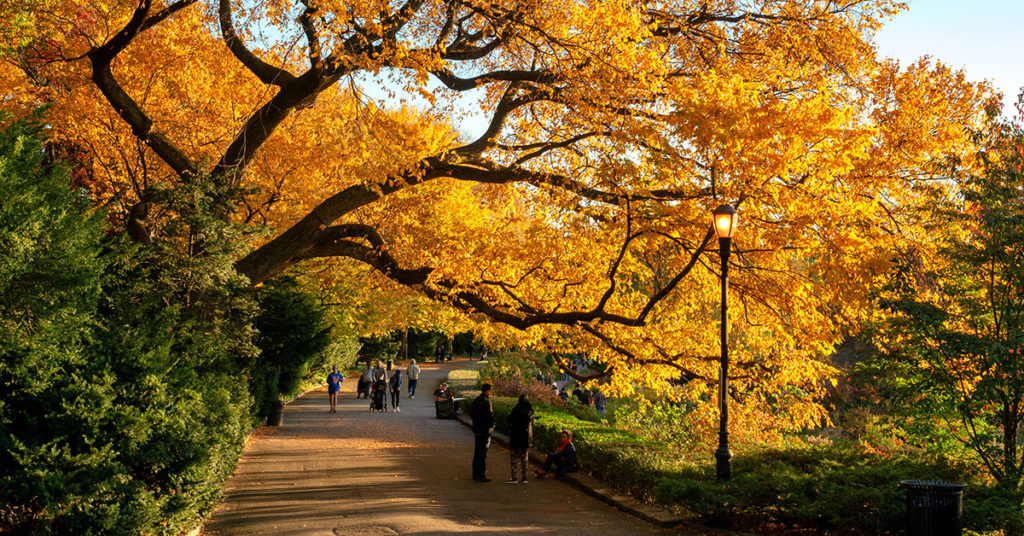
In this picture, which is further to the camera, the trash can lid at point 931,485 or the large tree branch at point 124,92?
the large tree branch at point 124,92

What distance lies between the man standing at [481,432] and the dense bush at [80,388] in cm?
547

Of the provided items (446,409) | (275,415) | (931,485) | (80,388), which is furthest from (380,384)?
(931,485)

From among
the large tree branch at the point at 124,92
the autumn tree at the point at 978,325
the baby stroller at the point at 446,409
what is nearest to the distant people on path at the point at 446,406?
the baby stroller at the point at 446,409

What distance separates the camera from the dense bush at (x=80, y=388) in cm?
746

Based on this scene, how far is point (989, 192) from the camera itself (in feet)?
32.6

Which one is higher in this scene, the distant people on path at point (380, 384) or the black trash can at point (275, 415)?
the distant people on path at point (380, 384)

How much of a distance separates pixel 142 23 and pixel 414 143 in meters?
4.76

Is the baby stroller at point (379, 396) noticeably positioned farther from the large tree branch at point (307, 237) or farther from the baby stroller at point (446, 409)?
the large tree branch at point (307, 237)

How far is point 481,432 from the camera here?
14.6 m

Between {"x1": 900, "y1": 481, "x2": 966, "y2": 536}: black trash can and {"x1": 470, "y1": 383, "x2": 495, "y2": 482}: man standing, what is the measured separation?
24.9ft

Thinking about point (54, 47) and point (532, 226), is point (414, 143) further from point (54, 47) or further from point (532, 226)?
point (54, 47)

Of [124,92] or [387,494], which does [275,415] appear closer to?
[387,494]

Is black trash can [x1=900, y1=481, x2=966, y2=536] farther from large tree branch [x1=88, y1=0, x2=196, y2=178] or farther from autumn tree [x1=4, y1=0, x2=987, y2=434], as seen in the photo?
large tree branch [x1=88, y1=0, x2=196, y2=178]

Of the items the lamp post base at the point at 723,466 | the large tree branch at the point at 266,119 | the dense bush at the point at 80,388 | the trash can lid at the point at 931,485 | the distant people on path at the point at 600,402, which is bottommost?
the distant people on path at the point at 600,402
